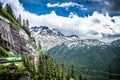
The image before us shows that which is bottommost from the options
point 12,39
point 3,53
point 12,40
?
point 3,53

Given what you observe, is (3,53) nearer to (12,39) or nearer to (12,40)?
(12,40)

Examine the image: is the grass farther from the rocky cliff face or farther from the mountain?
the rocky cliff face

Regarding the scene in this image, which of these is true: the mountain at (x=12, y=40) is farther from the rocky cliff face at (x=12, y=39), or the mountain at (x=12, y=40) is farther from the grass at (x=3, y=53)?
the grass at (x=3, y=53)

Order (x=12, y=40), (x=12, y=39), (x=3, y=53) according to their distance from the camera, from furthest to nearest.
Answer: (x=12, y=39)
(x=12, y=40)
(x=3, y=53)

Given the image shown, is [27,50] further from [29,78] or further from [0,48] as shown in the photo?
[29,78]

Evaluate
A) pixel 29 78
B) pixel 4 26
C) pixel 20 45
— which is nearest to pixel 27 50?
pixel 20 45

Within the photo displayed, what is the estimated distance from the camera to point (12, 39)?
534 ft

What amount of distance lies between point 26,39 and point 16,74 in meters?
80.2

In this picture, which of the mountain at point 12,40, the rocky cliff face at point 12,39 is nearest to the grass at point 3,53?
the mountain at point 12,40

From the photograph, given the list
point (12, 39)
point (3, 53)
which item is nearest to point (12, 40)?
point (12, 39)

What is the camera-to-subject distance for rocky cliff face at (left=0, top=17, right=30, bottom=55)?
500 ft

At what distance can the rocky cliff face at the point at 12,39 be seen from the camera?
153 metres

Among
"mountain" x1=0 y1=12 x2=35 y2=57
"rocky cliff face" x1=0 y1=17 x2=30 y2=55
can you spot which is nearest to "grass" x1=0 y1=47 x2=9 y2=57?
"mountain" x1=0 y1=12 x2=35 y2=57

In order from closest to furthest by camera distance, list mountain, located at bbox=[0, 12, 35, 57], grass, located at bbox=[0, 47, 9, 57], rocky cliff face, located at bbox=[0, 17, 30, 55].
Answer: grass, located at bbox=[0, 47, 9, 57]
mountain, located at bbox=[0, 12, 35, 57]
rocky cliff face, located at bbox=[0, 17, 30, 55]
